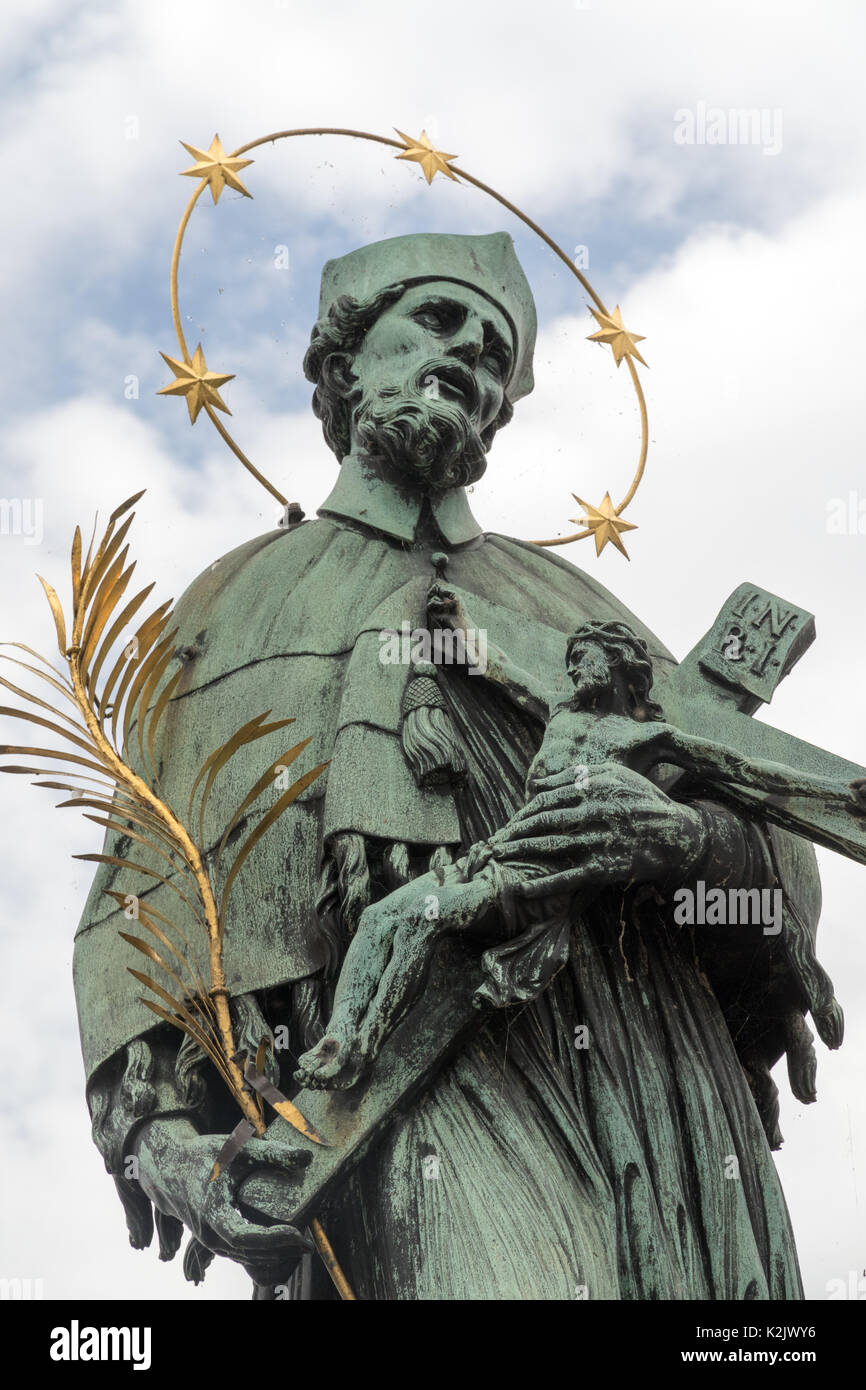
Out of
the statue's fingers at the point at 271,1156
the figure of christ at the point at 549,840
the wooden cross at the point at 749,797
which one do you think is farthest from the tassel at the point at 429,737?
the statue's fingers at the point at 271,1156

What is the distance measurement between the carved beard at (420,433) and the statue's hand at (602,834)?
1529 mm

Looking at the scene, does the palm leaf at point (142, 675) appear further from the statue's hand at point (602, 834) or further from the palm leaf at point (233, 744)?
the statue's hand at point (602, 834)

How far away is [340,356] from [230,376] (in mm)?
500

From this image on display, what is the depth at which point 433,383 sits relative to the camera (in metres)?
9.59

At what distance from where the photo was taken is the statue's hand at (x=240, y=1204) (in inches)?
320

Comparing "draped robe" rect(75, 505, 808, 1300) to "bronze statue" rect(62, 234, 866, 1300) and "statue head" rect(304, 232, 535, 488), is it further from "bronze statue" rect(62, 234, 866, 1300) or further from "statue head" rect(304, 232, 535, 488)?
"statue head" rect(304, 232, 535, 488)

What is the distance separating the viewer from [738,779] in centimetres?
864

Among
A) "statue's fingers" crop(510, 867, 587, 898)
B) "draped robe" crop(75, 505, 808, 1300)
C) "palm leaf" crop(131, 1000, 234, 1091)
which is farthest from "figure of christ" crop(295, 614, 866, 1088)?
"palm leaf" crop(131, 1000, 234, 1091)
